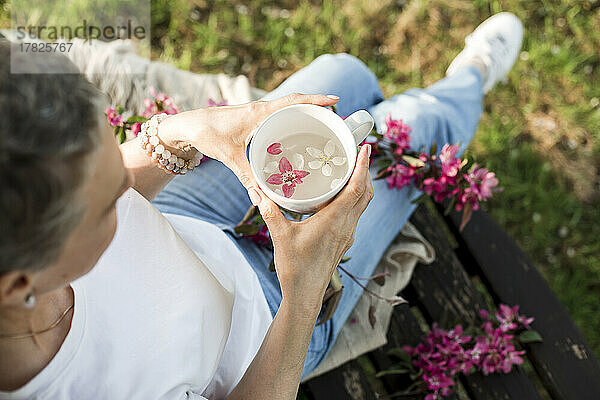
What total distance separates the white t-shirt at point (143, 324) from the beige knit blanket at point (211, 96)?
489mm

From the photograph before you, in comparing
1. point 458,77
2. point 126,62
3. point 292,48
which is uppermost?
point 292,48

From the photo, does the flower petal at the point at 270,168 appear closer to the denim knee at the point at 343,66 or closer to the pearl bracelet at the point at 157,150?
the pearl bracelet at the point at 157,150

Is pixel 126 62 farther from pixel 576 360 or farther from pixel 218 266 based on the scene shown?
pixel 576 360

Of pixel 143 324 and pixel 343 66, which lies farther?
pixel 343 66

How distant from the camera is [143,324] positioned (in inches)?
35.4

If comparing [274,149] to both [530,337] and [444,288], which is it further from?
[530,337]

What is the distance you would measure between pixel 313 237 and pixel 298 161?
141 mm

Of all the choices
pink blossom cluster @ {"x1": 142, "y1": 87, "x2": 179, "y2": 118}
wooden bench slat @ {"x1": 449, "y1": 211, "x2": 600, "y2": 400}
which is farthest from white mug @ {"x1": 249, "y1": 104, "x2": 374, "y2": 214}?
wooden bench slat @ {"x1": 449, "y1": 211, "x2": 600, "y2": 400}

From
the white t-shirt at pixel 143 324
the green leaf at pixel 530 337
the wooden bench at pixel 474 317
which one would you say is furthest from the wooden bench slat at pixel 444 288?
the white t-shirt at pixel 143 324

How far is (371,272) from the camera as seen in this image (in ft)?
4.80

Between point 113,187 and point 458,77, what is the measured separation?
1.40 m

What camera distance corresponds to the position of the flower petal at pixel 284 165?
893mm

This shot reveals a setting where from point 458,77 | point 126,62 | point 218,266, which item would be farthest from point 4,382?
point 458,77

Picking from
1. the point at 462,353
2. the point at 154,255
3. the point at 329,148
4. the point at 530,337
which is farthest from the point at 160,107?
the point at 530,337
